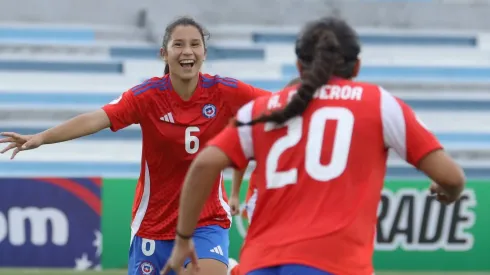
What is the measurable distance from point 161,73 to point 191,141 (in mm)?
9713

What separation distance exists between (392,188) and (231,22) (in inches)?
232

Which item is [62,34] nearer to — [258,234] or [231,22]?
[231,22]

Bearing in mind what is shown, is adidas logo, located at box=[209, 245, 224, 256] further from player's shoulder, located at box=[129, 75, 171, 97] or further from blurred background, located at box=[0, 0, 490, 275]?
blurred background, located at box=[0, 0, 490, 275]

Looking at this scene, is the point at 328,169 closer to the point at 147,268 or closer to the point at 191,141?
the point at 191,141

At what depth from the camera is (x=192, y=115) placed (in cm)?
596

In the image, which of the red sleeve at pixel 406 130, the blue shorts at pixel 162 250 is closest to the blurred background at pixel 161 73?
→ the blue shorts at pixel 162 250

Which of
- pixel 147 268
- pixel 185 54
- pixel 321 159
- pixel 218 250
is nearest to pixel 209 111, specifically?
pixel 185 54

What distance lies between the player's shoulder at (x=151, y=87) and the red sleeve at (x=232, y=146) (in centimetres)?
224

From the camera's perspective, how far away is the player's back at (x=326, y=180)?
11.8 ft

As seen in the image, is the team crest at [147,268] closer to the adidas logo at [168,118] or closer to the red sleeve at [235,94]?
the adidas logo at [168,118]

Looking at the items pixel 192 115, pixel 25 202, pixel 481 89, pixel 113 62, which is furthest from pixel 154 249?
pixel 481 89

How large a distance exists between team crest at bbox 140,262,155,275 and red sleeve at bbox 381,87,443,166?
8.55 feet

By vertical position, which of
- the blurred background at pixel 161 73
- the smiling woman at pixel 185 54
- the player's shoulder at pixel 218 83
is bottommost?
the blurred background at pixel 161 73

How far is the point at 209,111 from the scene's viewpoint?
19.7ft
